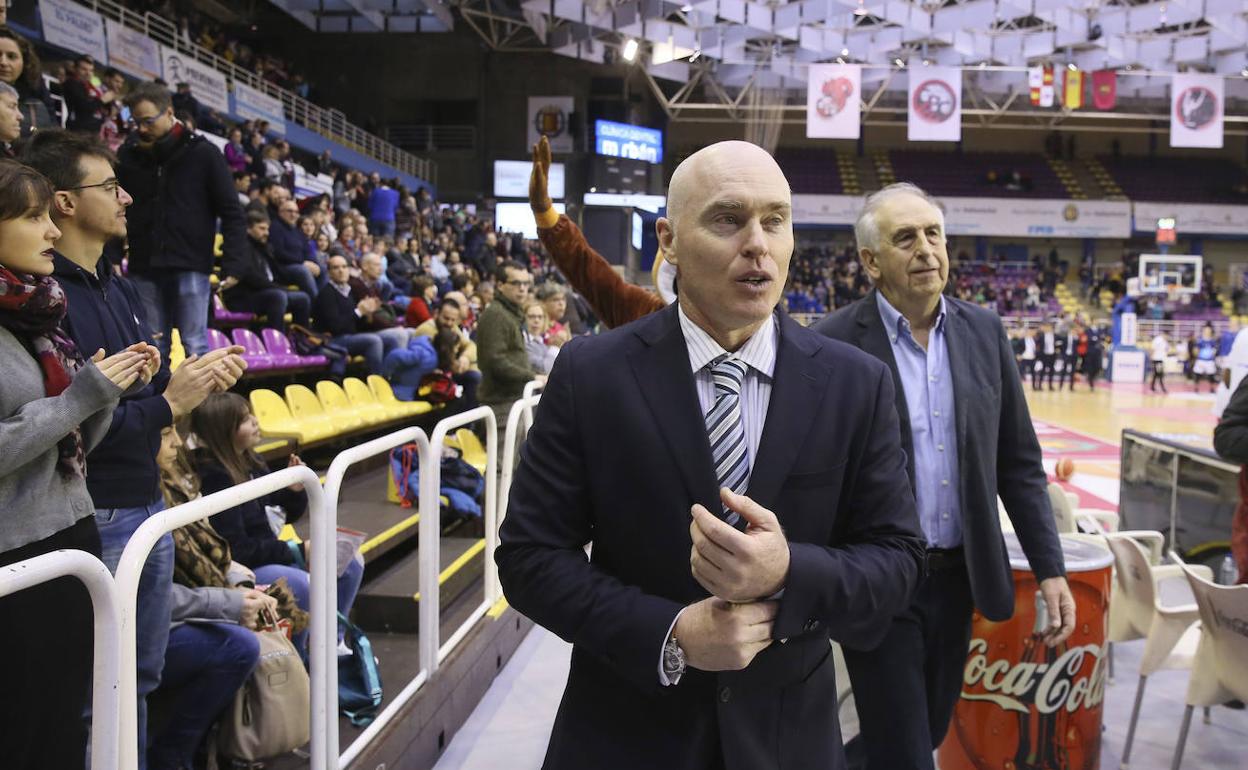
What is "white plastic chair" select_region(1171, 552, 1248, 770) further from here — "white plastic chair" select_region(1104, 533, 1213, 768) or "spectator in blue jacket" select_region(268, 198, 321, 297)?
"spectator in blue jacket" select_region(268, 198, 321, 297)

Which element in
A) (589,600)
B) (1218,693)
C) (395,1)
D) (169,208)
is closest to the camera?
(589,600)

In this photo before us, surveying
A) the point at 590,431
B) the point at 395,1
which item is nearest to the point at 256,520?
the point at 590,431

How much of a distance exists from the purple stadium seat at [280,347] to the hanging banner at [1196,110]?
61.4 ft

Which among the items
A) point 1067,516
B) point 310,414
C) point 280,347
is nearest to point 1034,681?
point 1067,516

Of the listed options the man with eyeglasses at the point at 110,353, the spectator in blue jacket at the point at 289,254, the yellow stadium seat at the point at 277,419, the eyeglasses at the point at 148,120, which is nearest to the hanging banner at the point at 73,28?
the spectator in blue jacket at the point at 289,254

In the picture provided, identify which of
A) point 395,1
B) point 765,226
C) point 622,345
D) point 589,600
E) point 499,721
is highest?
point 395,1

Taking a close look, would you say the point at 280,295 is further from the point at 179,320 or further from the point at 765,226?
the point at 765,226

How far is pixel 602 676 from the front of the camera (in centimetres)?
135

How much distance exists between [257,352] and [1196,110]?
2001 centimetres

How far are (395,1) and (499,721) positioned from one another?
21.6 m

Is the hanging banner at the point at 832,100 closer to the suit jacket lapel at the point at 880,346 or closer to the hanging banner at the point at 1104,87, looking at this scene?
the hanging banner at the point at 1104,87

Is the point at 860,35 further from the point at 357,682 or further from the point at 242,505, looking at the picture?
the point at 357,682

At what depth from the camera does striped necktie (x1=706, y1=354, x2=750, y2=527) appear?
1300 millimetres

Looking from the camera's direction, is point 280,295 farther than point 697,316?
Yes
